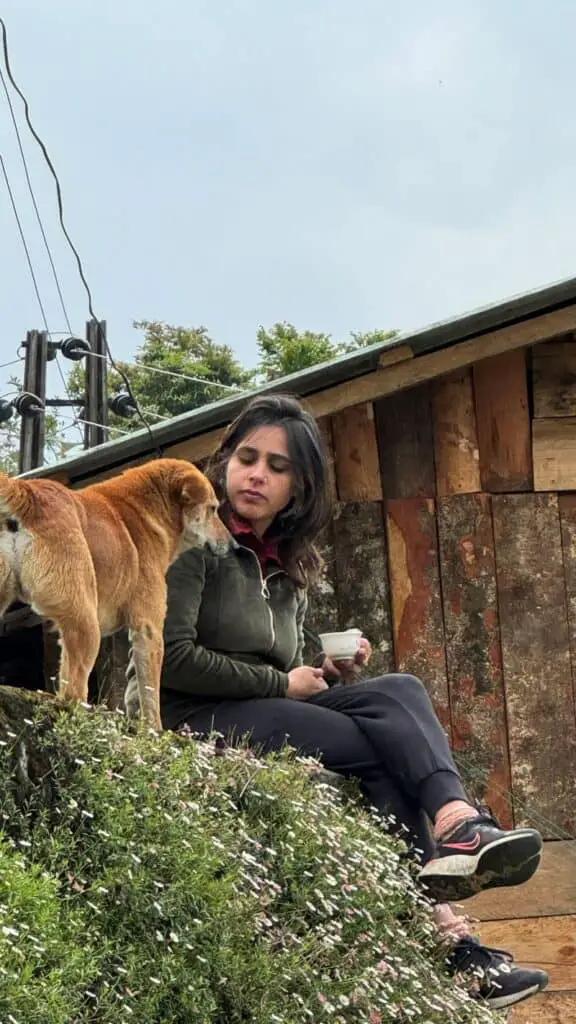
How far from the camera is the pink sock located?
4.45 m

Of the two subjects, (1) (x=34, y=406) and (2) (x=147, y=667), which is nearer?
(2) (x=147, y=667)

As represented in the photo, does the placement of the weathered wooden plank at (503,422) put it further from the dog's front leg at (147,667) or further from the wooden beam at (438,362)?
the dog's front leg at (147,667)

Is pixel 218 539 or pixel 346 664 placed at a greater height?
pixel 218 539

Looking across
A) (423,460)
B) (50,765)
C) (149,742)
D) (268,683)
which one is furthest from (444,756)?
(423,460)

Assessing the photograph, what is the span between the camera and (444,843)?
444 centimetres

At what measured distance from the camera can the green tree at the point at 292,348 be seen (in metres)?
37.1

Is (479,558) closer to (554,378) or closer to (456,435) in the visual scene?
(456,435)

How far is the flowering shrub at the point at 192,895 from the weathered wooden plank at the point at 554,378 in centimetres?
310

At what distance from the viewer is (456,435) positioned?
22.9ft

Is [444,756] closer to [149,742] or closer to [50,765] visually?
[149,742]

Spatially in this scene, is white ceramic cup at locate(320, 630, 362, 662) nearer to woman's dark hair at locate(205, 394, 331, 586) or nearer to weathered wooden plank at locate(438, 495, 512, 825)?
woman's dark hair at locate(205, 394, 331, 586)

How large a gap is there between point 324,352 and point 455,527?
31.3 meters

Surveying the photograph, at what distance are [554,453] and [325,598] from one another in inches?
57.9

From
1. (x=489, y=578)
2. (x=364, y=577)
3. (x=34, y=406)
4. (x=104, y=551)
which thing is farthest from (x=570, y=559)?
(x=34, y=406)
